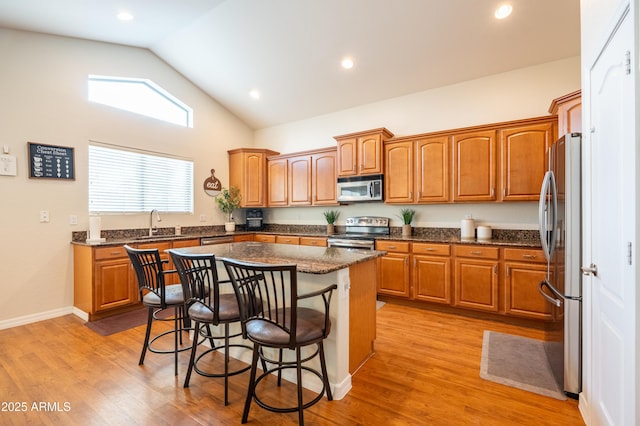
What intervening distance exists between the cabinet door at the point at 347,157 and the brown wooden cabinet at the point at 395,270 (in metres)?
1.24

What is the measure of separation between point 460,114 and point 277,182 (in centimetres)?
323

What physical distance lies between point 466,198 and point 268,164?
11.6ft

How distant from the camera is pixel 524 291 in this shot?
10.0ft

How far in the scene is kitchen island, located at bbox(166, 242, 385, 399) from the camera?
191 centimetres

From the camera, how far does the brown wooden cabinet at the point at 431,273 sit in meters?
3.48

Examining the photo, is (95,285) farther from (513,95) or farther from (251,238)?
(513,95)

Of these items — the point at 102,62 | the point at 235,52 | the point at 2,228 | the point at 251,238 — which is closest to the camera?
the point at 2,228

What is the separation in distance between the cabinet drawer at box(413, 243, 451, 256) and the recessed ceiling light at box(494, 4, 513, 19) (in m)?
2.51

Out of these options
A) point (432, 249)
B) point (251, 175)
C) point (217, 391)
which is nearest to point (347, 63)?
point (251, 175)

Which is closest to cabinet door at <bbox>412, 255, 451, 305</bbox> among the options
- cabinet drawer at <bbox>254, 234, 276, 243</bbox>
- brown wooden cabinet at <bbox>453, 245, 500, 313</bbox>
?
brown wooden cabinet at <bbox>453, 245, 500, 313</bbox>

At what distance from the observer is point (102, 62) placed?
3.88 m

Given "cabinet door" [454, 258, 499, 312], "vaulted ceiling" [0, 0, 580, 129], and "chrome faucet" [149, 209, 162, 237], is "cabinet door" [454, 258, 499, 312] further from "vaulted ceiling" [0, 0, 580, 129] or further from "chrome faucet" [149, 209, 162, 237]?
"chrome faucet" [149, 209, 162, 237]

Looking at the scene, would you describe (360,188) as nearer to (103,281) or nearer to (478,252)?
(478,252)

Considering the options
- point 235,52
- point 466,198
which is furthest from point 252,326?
point 235,52
